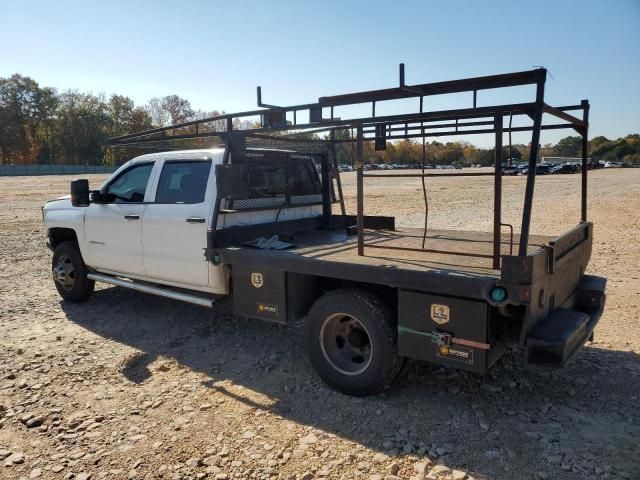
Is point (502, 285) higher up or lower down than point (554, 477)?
higher up

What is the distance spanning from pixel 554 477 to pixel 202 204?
3.63 m

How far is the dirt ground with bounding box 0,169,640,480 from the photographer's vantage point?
309 centimetres

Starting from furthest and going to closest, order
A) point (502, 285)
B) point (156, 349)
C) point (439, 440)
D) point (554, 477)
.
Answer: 1. point (156, 349)
2. point (439, 440)
3. point (502, 285)
4. point (554, 477)

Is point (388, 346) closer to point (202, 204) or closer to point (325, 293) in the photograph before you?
point (325, 293)

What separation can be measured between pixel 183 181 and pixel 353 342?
252 cm

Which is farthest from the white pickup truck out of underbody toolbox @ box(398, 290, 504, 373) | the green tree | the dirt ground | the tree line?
the tree line

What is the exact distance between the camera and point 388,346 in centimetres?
367

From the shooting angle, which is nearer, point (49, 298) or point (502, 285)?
point (502, 285)

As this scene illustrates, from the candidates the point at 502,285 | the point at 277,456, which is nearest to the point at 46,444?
the point at 277,456

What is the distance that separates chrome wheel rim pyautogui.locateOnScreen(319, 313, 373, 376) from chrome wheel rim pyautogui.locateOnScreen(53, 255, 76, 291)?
13.5 ft

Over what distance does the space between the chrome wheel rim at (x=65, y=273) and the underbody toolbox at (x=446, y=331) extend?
4861mm

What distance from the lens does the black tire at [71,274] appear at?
6.51 metres

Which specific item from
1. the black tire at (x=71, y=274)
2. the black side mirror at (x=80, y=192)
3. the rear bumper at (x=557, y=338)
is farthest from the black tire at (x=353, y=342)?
the black tire at (x=71, y=274)

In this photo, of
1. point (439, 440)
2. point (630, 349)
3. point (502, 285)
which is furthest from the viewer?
point (630, 349)
